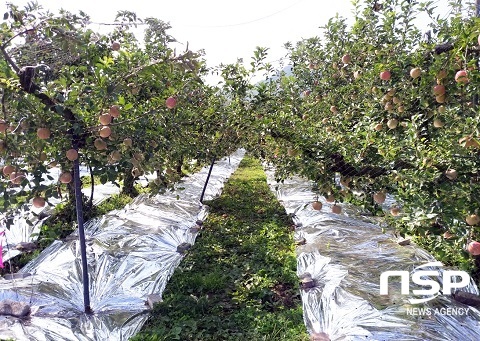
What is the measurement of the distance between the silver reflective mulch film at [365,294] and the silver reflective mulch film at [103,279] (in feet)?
4.72

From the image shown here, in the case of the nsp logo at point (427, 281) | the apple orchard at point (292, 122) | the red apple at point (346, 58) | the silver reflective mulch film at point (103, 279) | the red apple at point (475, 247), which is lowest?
the nsp logo at point (427, 281)

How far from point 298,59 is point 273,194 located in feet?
10.0

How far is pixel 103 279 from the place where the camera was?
364 centimetres

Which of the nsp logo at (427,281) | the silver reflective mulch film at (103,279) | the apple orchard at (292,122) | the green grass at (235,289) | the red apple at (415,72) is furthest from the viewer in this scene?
the nsp logo at (427,281)

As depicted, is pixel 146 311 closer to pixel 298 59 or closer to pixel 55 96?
→ pixel 55 96

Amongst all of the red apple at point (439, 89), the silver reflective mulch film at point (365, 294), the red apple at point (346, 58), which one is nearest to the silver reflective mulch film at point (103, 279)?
the silver reflective mulch film at point (365, 294)

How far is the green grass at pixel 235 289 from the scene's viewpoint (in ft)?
10.1

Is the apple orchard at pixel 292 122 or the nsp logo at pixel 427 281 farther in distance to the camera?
the nsp logo at pixel 427 281

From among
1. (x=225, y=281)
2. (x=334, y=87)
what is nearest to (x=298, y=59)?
(x=334, y=87)

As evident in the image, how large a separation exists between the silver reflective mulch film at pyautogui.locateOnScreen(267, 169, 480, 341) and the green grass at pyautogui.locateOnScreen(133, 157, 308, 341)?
0.20 metres

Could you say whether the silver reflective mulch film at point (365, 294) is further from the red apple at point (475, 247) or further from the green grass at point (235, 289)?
the red apple at point (475, 247)

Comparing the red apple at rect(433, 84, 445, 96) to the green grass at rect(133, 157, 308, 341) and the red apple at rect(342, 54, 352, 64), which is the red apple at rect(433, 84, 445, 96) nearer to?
the red apple at rect(342, 54, 352, 64)

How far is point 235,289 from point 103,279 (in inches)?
50.4

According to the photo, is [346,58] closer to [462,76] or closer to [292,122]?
[292,122]
